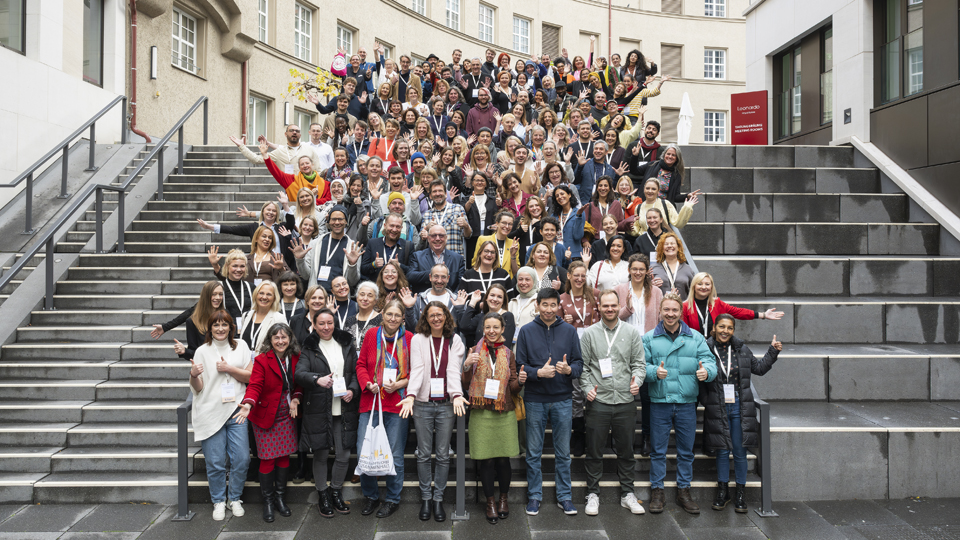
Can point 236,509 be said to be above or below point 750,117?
below

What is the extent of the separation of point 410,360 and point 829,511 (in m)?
4.34

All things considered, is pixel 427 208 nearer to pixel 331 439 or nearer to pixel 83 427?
pixel 331 439

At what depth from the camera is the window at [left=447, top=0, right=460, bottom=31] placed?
95.6ft

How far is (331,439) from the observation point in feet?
20.4

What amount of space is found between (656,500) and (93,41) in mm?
15626

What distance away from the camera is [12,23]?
11781mm

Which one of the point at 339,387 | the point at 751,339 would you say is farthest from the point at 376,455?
the point at 751,339

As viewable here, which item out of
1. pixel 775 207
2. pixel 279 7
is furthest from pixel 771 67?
pixel 279 7

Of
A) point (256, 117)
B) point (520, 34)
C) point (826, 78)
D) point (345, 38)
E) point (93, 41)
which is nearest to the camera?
point (826, 78)

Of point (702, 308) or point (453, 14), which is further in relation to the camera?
point (453, 14)

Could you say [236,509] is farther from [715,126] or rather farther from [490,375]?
[715,126]

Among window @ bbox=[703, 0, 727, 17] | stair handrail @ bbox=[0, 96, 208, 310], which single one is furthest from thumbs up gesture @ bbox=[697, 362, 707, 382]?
window @ bbox=[703, 0, 727, 17]

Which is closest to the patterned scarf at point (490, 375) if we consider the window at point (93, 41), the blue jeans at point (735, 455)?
the blue jeans at point (735, 455)

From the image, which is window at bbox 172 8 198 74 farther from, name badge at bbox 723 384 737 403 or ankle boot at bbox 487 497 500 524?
name badge at bbox 723 384 737 403
